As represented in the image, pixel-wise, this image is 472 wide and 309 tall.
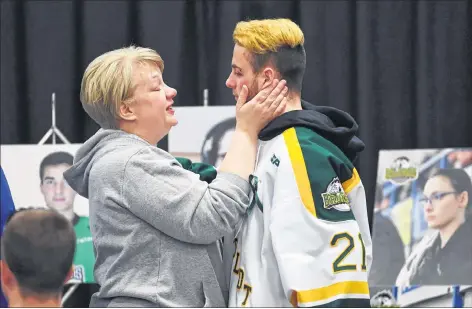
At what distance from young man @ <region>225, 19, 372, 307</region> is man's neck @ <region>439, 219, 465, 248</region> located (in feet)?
6.08

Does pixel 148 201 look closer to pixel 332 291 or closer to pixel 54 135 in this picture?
pixel 332 291

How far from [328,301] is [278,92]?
551 mm

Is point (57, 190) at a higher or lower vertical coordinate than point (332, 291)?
lower

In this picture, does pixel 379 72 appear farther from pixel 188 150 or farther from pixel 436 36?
pixel 188 150

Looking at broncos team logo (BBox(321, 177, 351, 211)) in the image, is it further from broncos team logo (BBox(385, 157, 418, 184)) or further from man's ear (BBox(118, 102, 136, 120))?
broncos team logo (BBox(385, 157, 418, 184))

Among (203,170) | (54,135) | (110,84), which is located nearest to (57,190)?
(54,135)

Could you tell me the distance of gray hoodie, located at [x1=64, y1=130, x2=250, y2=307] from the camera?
1986 millimetres

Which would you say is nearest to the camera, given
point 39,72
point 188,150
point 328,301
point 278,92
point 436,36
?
point 328,301

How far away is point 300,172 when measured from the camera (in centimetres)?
203

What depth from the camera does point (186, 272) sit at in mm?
2020

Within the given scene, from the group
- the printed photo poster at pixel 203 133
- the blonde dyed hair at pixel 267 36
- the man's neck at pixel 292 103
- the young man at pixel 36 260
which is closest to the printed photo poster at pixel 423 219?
the printed photo poster at pixel 203 133

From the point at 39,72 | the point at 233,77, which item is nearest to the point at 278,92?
the point at 233,77

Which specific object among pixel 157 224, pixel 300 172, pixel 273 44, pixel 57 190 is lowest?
pixel 57 190

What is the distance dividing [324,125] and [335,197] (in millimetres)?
209
